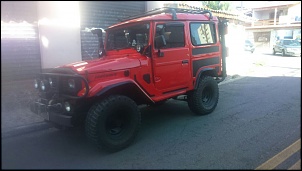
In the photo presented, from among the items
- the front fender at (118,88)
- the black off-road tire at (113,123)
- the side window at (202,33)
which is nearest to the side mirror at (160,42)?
the front fender at (118,88)

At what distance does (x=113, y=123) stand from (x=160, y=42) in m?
1.56

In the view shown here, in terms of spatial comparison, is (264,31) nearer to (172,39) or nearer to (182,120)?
(172,39)

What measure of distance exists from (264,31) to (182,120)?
2233mm

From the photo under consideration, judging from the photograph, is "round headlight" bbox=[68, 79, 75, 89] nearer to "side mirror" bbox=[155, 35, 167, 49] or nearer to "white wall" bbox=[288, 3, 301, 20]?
"side mirror" bbox=[155, 35, 167, 49]

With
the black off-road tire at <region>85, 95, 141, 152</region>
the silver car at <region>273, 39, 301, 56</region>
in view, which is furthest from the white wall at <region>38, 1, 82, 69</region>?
the silver car at <region>273, 39, 301, 56</region>

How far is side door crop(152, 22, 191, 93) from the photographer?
14.6 ft

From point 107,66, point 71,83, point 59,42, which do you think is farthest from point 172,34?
point 59,42

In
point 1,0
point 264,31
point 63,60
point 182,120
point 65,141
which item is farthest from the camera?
point 63,60

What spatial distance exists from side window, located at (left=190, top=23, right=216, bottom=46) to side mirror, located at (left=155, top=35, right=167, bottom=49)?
0.95 meters

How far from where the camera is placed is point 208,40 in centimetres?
554

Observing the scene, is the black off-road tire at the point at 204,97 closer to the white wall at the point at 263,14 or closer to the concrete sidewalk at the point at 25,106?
the concrete sidewalk at the point at 25,106

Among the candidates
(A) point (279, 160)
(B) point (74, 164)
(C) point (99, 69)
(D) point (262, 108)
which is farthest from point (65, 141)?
(D) point (262, 108)

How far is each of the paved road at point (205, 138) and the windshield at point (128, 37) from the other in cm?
158

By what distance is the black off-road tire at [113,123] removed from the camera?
11.5ft
